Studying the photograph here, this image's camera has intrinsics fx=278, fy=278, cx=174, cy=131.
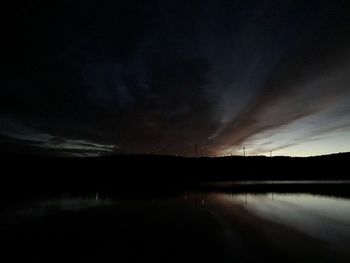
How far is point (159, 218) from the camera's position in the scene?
22016 millimetres

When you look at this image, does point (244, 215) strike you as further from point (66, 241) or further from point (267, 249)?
point (66, 241)

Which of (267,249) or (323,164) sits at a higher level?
(323,164)

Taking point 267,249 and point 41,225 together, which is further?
point 41,225

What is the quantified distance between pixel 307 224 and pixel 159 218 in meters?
10.7

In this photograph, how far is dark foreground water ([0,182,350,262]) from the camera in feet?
38.4

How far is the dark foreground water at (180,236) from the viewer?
1172 cm

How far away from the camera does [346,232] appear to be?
52.1ft

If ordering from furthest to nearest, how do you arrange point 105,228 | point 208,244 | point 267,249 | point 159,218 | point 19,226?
point 159,218 < point 19,226 < point 105,228 < point 208,244 < point 267,249

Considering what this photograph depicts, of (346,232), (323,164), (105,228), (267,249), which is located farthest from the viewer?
(323,164)

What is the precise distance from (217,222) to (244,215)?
4.01 m

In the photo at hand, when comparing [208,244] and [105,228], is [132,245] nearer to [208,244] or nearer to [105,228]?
[208,244]

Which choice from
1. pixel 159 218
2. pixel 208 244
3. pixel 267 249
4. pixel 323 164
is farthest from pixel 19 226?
pixel 323 164

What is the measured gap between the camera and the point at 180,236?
612 inches

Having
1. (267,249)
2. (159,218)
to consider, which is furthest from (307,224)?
(159,218)
